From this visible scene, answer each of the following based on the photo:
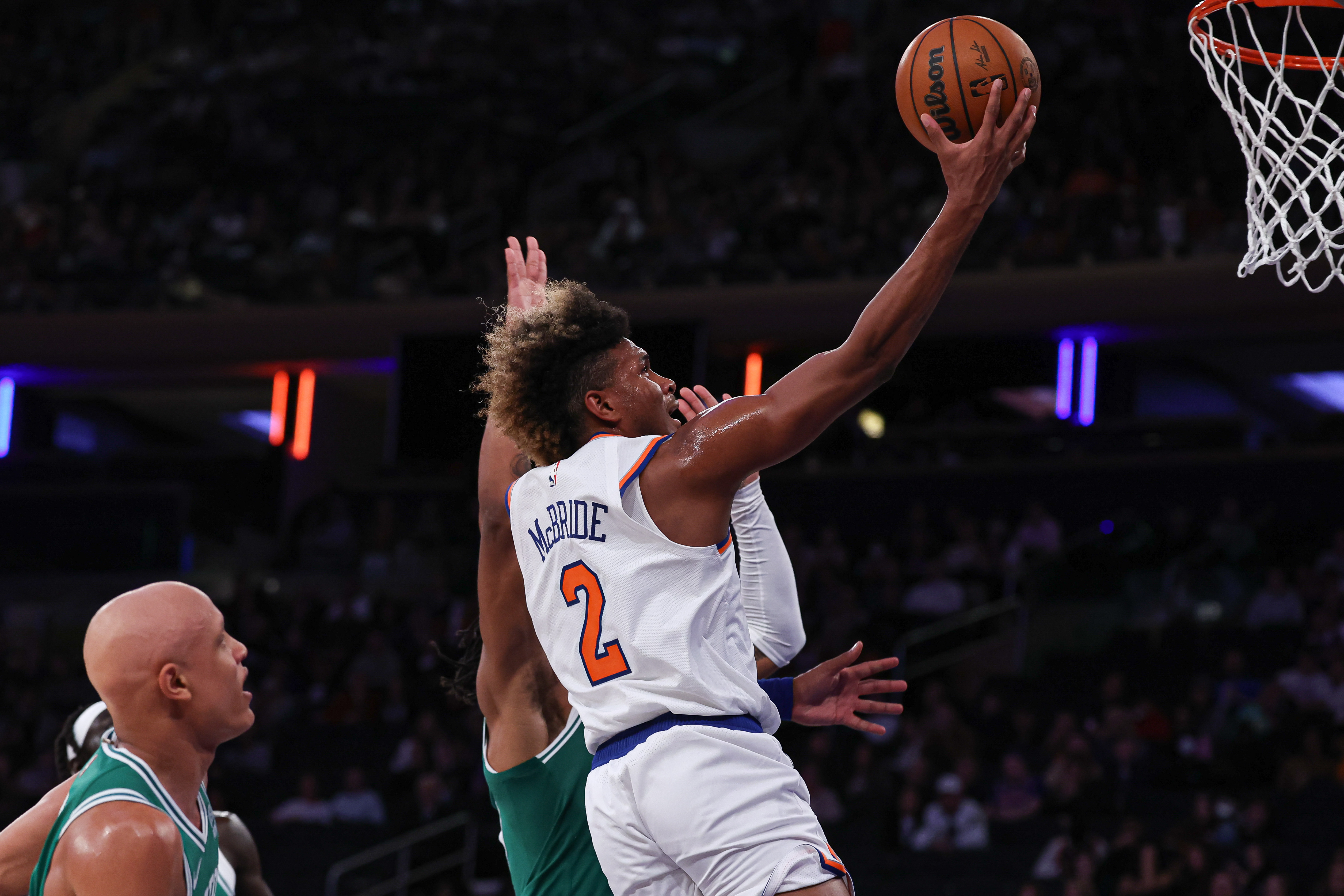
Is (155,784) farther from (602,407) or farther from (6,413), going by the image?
(6,413)

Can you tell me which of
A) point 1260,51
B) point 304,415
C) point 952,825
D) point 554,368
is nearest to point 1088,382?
point 952,825

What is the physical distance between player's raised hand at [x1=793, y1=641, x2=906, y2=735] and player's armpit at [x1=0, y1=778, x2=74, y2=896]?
5.13 feet

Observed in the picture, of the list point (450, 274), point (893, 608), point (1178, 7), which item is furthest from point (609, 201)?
point (1178, 7)

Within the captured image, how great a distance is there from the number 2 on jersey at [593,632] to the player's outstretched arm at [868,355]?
0.91ft

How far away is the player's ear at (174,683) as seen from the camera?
2.82 meters

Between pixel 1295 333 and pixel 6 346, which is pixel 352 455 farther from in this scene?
pixel 1295 333

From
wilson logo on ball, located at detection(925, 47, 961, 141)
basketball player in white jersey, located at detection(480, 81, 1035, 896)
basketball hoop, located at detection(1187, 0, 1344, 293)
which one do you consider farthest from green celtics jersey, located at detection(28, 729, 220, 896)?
basketball hoop, located at detection(1187, 0, 1344, 293)

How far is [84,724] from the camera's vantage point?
4.12 m

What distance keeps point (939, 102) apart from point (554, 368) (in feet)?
3.34

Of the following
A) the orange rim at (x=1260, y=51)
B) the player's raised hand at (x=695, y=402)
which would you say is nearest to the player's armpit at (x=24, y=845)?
the player's raised hand at (x=695, y=402)

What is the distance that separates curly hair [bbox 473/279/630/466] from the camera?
3.27 metres

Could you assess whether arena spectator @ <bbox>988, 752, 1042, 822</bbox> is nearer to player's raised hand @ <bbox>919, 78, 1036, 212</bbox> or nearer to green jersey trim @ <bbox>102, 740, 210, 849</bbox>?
player's raised hand @ <bbox>919, 78, 1036, 212</bbox>

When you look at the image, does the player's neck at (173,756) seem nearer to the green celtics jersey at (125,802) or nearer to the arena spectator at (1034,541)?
the green celtics jersey at (125,802)

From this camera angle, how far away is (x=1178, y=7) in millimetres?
16484
